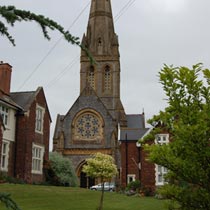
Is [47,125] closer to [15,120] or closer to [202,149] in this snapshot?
[15,120]

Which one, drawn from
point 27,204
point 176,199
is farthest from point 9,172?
point 176,199

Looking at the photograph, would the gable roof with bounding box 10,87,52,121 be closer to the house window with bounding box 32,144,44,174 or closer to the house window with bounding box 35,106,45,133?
the house window with bounding box 35,106,45,133

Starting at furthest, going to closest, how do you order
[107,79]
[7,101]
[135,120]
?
[107,79]
[135,120]
[7,101]

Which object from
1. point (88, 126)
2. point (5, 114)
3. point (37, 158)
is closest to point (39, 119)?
point (37, 158)

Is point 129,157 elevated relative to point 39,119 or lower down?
lower down

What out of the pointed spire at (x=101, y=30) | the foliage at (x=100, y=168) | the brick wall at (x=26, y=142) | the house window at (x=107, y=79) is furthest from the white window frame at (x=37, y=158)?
the pointed spire at (x=101, y=30)

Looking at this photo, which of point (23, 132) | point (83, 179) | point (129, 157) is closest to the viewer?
point (23, 132)

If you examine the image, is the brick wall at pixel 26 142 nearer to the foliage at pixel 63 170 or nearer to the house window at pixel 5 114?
the house window at pixel 5 114

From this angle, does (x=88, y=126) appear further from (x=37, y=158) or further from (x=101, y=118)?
(x=37, y=158)

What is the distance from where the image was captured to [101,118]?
54.6m

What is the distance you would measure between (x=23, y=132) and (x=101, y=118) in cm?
2774

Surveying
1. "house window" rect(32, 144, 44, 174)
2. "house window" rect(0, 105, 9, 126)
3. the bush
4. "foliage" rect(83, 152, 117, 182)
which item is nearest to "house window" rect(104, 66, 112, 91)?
the bush

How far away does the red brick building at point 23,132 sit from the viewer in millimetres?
26312

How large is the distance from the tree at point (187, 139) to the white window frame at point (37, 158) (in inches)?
830
